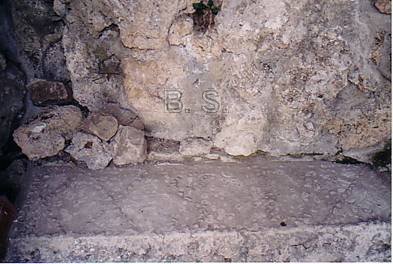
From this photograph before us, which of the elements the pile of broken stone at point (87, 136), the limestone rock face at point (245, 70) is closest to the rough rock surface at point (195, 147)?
the limestone rock face at point (245, 70)

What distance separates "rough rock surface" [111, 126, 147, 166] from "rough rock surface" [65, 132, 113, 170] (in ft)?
0.09

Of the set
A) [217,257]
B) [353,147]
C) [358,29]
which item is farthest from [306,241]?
[358,29]

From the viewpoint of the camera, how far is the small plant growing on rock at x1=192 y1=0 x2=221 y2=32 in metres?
1.34

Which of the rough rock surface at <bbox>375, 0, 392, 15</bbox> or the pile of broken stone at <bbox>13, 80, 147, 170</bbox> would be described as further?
the pile of broken stone at <bbox>13, 80, 147, 170</bbox>

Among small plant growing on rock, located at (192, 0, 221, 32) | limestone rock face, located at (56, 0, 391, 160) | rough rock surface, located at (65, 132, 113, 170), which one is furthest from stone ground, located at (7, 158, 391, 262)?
small plant growing on rock, located at (192, 0, 221, 32)

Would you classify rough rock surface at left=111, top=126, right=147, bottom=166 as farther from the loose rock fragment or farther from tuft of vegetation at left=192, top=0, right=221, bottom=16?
tuft of vegetation at left=192, top=0, right=221, bottom=16

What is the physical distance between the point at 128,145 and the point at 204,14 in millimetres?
481

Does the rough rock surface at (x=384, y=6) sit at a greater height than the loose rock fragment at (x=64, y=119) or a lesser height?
greater

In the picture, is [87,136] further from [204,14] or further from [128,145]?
[204,14]

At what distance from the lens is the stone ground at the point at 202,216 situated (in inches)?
50.8

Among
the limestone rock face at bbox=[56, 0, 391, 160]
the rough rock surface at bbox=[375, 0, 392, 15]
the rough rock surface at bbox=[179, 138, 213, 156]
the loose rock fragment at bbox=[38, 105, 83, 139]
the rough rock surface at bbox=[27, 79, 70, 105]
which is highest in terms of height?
the rough rock surface at bbox=[375, 0, 392, 15]

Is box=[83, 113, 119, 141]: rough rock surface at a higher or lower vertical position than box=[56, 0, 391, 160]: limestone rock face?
lower

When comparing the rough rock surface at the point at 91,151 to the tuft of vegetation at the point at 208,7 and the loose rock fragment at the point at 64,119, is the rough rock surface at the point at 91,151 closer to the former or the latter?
the loose rock fragment at the point at 64,119

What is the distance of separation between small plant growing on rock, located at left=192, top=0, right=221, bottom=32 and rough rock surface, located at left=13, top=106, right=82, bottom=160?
505mm
